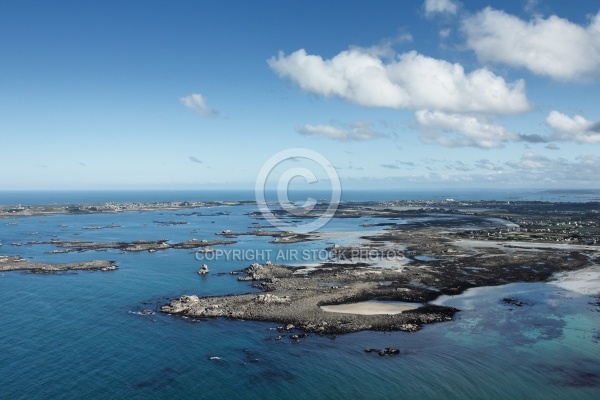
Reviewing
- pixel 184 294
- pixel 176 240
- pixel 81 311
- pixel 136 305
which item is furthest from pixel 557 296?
pixel 176 240

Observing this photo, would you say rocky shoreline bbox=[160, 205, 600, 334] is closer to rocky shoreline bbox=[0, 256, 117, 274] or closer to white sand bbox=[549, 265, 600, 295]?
white sand bbox=[549, 265, 600, 295]

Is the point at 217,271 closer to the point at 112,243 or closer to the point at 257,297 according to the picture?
the point at 257,297

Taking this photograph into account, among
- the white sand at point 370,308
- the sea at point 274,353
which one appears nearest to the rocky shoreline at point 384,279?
the white sand at point 370,308

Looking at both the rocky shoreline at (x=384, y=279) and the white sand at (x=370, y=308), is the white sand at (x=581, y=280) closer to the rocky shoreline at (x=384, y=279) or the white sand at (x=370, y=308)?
the rocky shoreline at (x=384, y=279)

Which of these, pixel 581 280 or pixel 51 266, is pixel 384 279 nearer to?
pixel 581 280

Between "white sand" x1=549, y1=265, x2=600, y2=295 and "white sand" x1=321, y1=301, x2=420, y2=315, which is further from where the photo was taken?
"white sand" x1=549, y1=265, x2=600, y2=295

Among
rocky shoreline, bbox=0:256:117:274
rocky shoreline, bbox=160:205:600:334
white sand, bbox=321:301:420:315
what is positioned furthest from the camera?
rocky shoreline, bbox=0:256:117:274

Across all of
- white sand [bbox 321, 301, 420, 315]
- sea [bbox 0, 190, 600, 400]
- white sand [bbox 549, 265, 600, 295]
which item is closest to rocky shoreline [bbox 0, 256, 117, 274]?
sea [bbox 0, 190, 600, 400]
